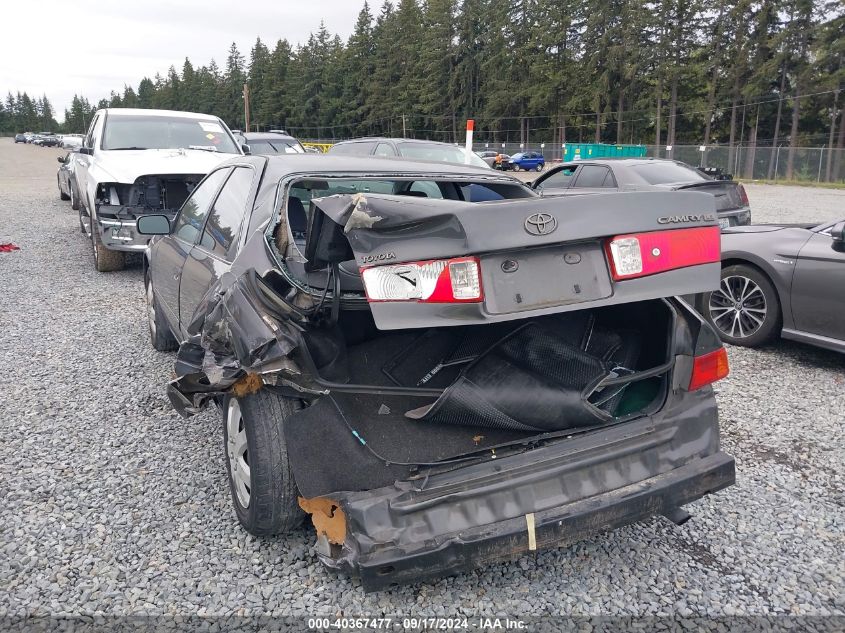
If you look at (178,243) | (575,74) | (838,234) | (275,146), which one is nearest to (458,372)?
(178,243)

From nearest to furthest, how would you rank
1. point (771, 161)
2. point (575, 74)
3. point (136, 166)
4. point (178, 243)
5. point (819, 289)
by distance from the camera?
1. point (178, 243)
2. point (819, 289)
3. point (136, 166)
4. point (771, 161)
5. point (575, 74)

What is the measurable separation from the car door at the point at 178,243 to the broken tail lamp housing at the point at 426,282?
2208mm

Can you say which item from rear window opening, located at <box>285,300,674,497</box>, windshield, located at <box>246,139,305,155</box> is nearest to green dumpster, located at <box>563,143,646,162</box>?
windshield, located at <box>246,139,305,155</box>

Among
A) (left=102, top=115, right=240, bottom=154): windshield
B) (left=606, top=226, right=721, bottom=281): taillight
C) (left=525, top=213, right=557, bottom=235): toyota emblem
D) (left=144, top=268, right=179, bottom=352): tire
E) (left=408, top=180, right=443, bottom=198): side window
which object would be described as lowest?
(left=144, top=268, right=179, bottom=352): tire

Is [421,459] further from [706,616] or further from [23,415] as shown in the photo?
[23,415]

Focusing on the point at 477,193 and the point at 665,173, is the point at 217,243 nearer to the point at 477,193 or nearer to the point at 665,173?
the point at 477,193

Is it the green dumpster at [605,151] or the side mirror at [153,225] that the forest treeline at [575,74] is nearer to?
the green dumpster at [605,151]

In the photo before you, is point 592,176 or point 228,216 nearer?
point 228,216

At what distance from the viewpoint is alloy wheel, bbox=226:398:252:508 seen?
274 cm

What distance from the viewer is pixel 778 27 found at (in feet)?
147

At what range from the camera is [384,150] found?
10.5 metres

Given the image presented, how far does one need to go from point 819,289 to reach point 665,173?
4.69 m

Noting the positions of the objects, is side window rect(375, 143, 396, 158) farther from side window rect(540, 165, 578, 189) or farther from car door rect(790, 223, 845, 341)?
car door rect(790, 223, 845, 341)

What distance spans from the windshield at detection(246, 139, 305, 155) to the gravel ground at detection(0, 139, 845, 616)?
12695 mm
